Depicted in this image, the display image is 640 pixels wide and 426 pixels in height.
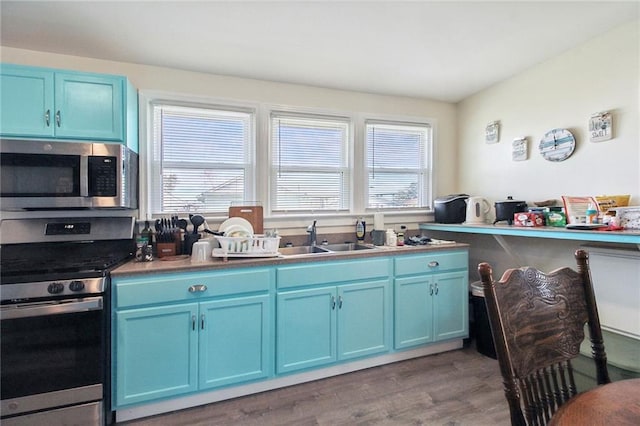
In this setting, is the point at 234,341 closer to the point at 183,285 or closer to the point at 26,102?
the point at 183,285

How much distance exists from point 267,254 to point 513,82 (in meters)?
2.70

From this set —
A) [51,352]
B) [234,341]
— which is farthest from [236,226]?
[51,352]

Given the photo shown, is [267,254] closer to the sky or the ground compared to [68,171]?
closer to the ground

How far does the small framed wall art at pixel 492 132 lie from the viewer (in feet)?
9.97

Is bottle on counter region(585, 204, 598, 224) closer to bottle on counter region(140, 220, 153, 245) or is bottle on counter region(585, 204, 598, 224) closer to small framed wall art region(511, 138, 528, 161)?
small framed wall art region(511, 138, 528, 161)

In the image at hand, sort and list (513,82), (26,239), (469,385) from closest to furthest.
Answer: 1. (26,239)
2. (469,385)
3. (513,82)

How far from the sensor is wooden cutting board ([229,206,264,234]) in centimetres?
256

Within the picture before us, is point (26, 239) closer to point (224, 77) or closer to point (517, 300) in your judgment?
point (224, 77)

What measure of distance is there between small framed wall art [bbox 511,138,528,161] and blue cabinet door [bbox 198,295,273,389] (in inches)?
98.4

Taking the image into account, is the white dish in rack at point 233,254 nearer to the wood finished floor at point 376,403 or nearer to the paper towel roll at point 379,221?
the wood finished floor at point 376,403

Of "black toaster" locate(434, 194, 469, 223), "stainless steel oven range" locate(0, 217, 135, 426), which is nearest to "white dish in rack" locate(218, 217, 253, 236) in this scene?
"stainless steel oven range" locate(0, 217, 135, 426)

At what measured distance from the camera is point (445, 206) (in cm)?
311

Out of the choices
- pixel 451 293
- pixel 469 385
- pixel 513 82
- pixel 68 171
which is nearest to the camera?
pixel 68 171

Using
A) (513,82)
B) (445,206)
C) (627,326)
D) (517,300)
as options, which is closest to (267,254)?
(517,300)
